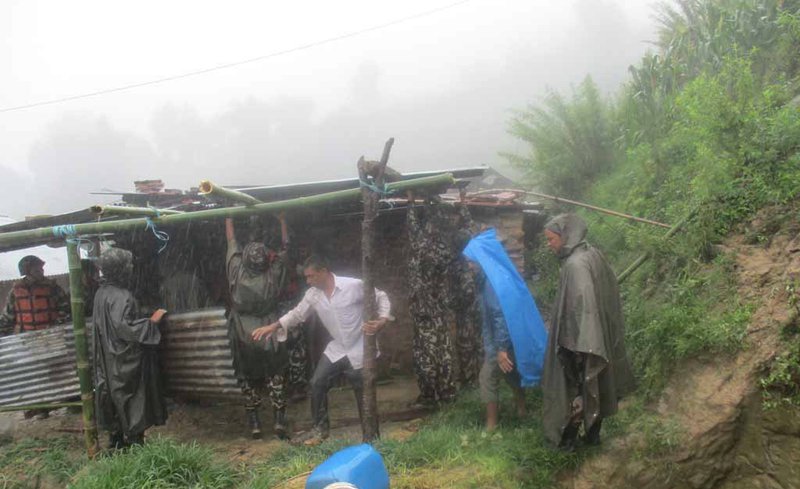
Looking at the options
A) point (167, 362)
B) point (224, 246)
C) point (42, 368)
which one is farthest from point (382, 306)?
point (42, 368)

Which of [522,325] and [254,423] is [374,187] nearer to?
[522,325]

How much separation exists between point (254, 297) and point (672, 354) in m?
3.99

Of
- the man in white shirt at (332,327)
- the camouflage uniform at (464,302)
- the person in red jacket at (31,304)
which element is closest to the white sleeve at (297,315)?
the man in white shirt at (332,327)

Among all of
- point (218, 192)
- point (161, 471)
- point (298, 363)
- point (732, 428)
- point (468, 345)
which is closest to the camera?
point (732, 428)

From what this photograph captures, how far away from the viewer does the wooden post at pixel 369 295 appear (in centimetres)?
455

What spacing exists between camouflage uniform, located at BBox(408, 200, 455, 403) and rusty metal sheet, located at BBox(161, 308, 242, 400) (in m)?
2.03

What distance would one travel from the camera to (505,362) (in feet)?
15.6

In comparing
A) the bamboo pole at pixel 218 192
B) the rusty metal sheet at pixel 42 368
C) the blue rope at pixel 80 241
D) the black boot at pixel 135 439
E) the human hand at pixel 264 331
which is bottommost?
the black boot at pixel 135 439

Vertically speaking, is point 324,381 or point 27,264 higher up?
point 27,264

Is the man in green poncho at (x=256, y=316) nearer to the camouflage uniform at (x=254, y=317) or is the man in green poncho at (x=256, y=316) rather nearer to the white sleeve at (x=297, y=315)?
the camouflage uniform at (x=254, y=317)

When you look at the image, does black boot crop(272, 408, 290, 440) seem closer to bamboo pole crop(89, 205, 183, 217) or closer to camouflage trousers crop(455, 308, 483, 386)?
camouflage trousers crop(455, 308, 483, 386)

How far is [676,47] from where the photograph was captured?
8.48m

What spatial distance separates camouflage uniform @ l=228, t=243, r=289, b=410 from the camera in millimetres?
5414

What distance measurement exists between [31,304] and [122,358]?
2914 millimetres
